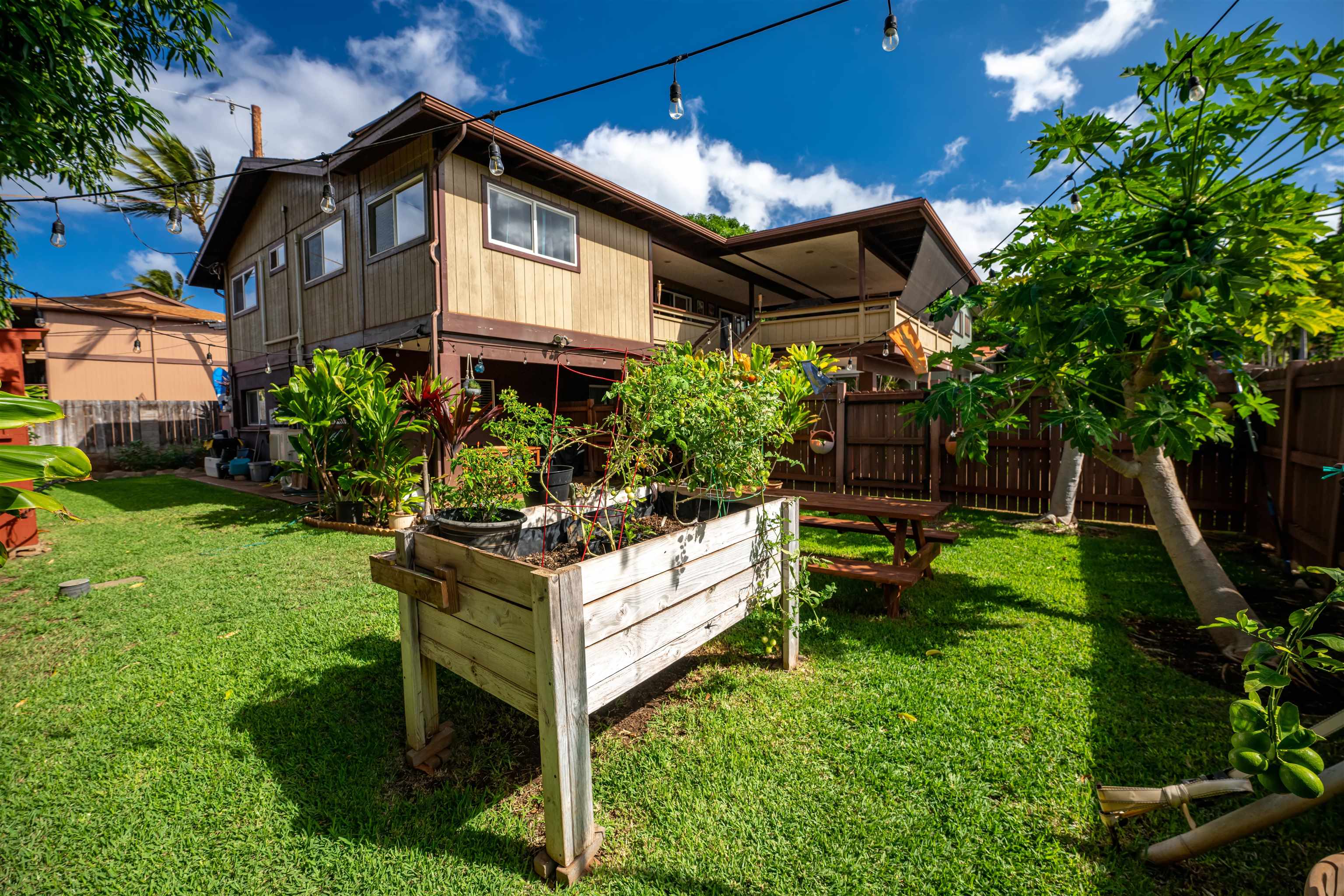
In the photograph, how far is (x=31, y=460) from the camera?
1053 mm

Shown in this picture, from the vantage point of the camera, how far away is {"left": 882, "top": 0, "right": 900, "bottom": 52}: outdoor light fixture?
3.06 m

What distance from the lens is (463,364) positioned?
9.19 meters

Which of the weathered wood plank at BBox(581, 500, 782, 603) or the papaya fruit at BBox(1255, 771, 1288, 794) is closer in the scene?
the papaya fruit at BBox(1255, 771, 1288, 794)

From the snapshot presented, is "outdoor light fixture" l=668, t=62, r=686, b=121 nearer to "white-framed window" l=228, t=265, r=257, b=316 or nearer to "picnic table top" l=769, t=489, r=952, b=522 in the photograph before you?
"picnic table top" l=769, t=489, r=952, b=522

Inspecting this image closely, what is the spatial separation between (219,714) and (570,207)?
28.8ft

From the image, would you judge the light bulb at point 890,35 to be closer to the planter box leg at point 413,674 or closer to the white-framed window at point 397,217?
the planter box leg at point 413,674

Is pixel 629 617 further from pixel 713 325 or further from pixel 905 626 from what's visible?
pixel 713 325

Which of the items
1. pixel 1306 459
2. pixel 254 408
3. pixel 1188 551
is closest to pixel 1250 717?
pixel 1188 551

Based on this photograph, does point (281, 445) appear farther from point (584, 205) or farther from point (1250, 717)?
point (1250, 717)

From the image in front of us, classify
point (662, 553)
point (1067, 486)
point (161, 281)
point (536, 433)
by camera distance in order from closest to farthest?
point (662, 553) → point (536, 433) → point (1067, 486) → point (161, 281)

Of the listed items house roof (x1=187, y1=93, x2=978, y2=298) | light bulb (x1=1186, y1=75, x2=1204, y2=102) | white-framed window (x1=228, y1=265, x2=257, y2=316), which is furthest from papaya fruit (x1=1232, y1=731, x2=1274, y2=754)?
white-framed window (x1=228, y1=265, x2=257, y2=316)

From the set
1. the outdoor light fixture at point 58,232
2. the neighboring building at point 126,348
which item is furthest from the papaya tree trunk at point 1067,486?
the neighboring building at point 126,348

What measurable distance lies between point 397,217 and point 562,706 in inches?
354

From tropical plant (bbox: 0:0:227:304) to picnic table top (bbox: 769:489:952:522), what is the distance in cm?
559
